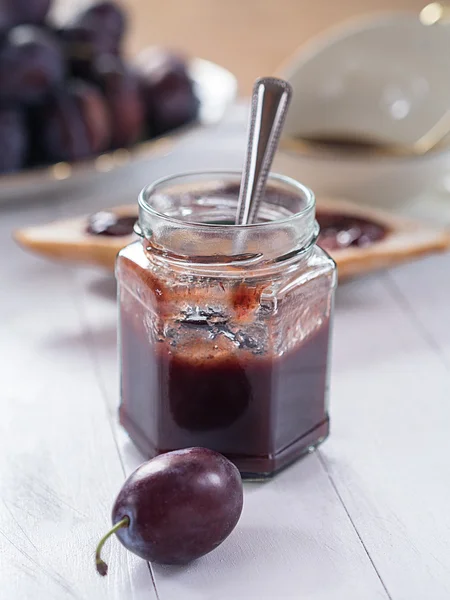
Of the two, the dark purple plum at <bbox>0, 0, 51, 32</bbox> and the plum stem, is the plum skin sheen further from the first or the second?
the dark purple plum at <bbox>0, 0, 51, 32</bbox>

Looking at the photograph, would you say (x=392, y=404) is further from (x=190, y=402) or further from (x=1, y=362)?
(x=1, y=362)

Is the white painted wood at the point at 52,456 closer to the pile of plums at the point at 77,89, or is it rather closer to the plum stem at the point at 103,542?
the plum stem at the point at 103,542

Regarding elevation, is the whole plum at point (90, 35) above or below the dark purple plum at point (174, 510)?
above

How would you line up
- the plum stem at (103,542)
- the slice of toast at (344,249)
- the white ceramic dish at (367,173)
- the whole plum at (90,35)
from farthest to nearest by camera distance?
the whole plum at (90,35) < the white ceramic dish at (367,173) < the slice of toast at (344,249) < the plum stem at (103,542)

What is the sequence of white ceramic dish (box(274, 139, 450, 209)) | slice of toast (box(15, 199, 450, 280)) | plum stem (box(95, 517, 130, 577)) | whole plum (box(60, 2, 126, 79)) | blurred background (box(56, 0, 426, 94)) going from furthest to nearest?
blurred background (box(56, 0, 426, 94)) < whole plum (box(60, 2, 126, 79)) < white ceramic dish (box(274, 139, 450, 209)) < slice of toast (box(15, 199, 450, 280)) < plum stem (box(95, 517, 130, 577))

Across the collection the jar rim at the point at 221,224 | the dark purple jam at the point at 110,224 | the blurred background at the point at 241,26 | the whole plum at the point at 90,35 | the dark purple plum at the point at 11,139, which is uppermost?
the jar rim at the point at 221,224

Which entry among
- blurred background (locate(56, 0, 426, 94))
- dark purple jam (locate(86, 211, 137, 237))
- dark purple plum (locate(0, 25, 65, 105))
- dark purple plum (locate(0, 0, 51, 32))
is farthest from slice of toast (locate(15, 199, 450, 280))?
blurred background (locate(56, 0, 426, 94))

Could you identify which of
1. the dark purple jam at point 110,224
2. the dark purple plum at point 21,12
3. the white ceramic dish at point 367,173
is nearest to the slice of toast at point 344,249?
the dark purple jam at point 110,224
